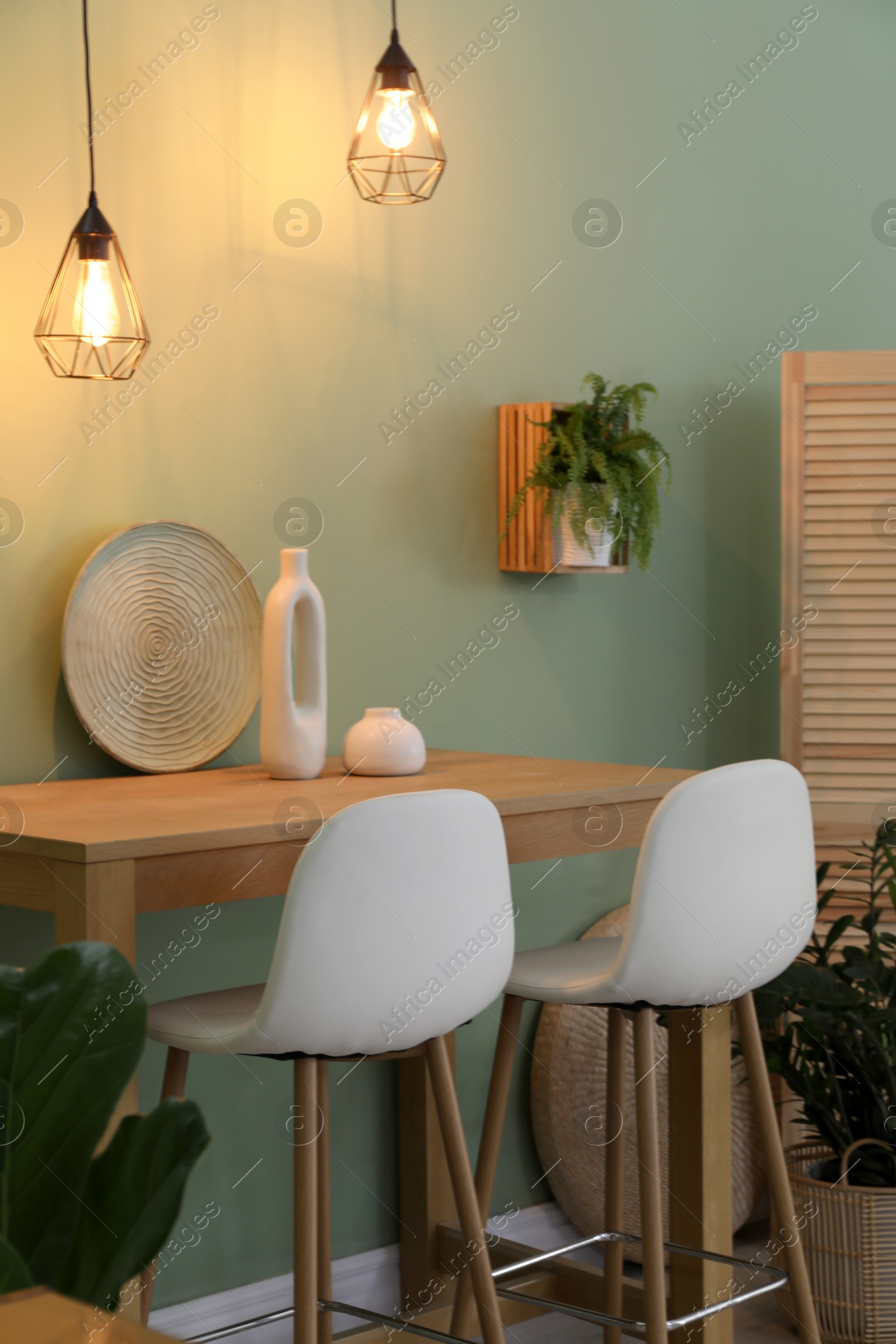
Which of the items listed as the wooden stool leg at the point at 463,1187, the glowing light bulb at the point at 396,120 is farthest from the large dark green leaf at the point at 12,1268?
the glowing light bulb at the point at 396,120

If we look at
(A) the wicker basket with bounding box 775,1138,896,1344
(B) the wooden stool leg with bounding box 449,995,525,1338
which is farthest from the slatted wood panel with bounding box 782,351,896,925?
(B) the wooden stool leg with bounding box 449,995,525,1338

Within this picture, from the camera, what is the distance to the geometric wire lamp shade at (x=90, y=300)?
90.1 inches

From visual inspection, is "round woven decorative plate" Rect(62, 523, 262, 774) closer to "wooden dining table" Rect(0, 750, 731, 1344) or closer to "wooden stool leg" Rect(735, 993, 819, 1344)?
"wooden dining table" Rect(0, 750, 731, 1344)

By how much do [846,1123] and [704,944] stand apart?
→ 3.16ft

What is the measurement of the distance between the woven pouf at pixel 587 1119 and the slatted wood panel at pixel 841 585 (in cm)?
63

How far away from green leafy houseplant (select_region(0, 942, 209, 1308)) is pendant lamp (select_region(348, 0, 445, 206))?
197 cm

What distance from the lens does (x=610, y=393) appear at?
327 centimetres

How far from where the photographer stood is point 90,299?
2.30 metres

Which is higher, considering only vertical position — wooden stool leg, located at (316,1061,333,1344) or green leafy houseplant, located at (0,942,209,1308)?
green leafy houseplant, located at (0,942,209,1308)

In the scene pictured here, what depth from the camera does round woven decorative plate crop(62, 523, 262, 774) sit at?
2410 millimetres

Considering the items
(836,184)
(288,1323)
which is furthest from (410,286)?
(288,1323)

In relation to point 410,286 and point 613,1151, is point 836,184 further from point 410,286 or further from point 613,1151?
point 613,1151

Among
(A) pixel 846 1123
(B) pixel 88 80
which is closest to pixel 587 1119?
(A) pixel 846 1123

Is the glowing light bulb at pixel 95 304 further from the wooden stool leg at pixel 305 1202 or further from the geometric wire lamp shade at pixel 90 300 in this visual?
the wooden stool leg at pixel 305 1202
